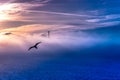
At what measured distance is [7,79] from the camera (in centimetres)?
19912

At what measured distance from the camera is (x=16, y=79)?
197250 mm

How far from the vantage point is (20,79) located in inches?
7859

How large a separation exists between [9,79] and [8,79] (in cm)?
87

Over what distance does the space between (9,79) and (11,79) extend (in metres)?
1.06

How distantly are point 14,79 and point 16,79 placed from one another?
114 cm

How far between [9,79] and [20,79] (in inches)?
228

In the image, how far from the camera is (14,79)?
197625 millimetres

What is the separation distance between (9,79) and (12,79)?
61.2 inches

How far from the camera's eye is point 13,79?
19788 cm

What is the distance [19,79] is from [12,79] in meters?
3.78

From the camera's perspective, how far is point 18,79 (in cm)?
19862

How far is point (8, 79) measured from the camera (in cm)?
19850

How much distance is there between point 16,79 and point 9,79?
3.75 metres

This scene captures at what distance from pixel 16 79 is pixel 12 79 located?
2234mm
